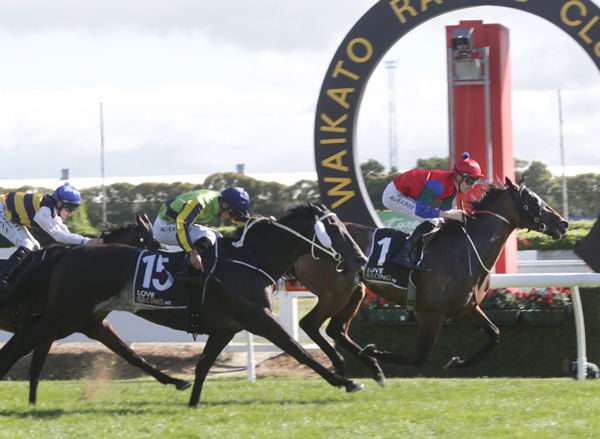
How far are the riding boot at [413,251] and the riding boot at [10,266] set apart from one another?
258 cm

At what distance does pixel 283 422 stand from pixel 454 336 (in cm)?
297

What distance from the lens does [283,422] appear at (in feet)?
15.6

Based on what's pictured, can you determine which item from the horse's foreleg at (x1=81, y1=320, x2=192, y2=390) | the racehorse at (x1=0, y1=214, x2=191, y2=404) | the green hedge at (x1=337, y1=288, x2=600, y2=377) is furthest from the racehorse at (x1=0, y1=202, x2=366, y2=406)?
the green hedge at (x1=337, y1=288, x2=600, y2=377)

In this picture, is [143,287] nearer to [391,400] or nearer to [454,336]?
[391,400]

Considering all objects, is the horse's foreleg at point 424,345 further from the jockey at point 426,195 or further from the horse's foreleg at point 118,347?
the horse's foreleg at point 118,347

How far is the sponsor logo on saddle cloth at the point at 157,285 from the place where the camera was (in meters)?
5.50

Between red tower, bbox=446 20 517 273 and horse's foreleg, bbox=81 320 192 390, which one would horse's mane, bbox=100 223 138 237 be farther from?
red tower, bbox=446 20 517 273

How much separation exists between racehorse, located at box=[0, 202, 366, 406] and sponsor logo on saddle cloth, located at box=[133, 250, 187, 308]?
0.05 feet

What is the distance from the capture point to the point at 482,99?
9000mm

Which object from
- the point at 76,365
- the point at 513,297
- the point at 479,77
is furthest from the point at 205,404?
the point at 479,77

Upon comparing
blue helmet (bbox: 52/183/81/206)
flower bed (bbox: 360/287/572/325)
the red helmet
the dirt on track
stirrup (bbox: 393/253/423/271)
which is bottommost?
the dirt on track

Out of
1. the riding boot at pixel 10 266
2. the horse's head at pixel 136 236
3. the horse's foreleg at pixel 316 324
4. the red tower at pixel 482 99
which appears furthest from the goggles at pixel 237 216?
the red tower at pixel 482 99

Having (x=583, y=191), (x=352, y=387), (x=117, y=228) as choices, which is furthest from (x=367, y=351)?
(x=583, y=191)

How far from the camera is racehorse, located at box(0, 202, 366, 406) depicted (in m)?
5.45
